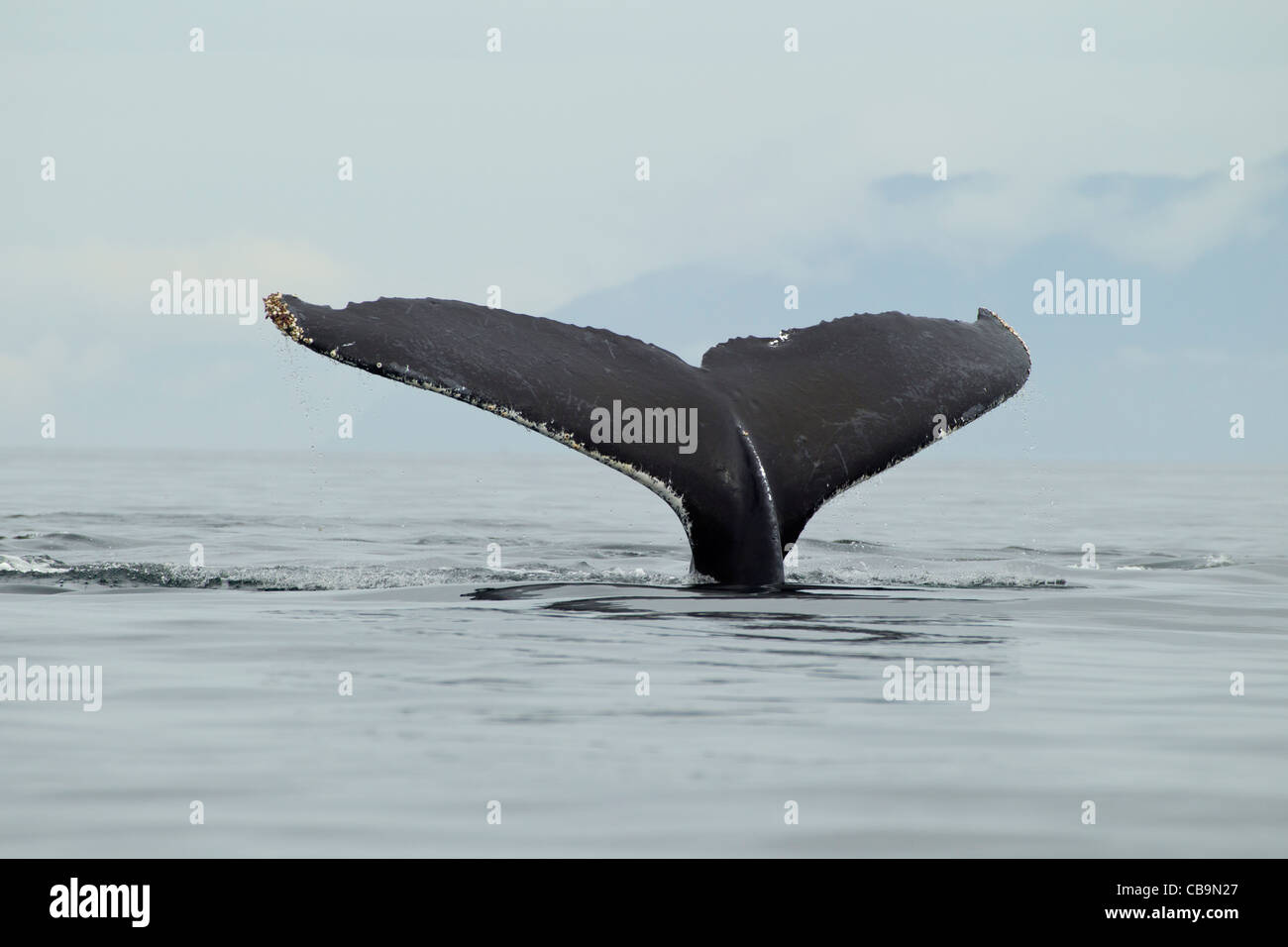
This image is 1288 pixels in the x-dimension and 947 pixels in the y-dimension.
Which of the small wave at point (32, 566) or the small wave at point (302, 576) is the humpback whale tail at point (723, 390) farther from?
the small wave at point (32, 566)

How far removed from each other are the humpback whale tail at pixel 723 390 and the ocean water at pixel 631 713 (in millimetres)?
676

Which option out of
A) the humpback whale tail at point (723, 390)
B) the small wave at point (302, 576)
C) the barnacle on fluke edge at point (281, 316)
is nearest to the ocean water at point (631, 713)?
the small wave at point (302, 576)

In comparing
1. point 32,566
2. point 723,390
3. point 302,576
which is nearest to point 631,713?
point 723,390

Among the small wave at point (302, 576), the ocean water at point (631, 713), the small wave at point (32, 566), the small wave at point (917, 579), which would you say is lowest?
the ocean water at point (631, 713)

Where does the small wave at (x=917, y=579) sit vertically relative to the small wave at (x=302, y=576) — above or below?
below

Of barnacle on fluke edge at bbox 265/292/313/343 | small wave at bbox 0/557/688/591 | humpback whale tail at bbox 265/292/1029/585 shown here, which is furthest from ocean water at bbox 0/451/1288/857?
barnacle on fluke edge at bbox 265/292/313/343

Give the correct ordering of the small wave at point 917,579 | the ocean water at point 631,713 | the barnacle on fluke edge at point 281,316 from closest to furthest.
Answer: the ocean water at point 631,713 < the barnacle on fluke edge at point 281,316 < the small wave at point 917,579

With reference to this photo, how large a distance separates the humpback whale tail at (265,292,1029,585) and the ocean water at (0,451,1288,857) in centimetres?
68

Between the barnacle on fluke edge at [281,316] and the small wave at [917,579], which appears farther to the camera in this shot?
the small wave at [917,579]

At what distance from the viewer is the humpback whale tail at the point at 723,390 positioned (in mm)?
8398

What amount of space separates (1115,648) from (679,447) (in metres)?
2.69

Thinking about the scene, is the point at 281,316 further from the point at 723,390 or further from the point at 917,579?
the point at 917,579
